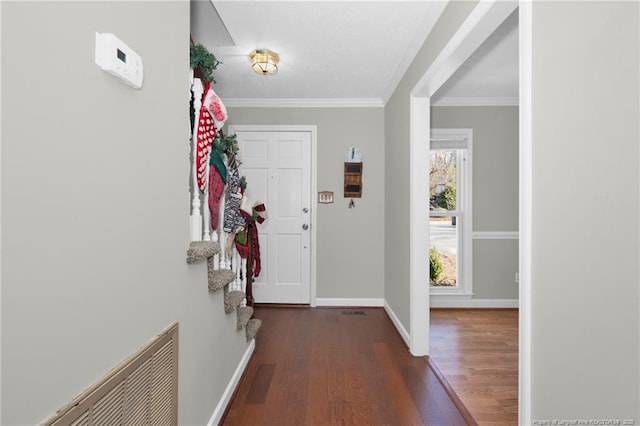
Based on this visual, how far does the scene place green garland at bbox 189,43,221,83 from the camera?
1.70m

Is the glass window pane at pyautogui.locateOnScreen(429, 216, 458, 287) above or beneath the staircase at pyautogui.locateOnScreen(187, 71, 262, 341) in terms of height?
beneath

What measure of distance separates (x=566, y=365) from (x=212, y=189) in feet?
5.78

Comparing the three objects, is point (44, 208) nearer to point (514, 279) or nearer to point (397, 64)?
point (397, 64)

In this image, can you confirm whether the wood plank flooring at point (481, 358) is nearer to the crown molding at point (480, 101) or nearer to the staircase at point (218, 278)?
the staircase at point (218, 278)

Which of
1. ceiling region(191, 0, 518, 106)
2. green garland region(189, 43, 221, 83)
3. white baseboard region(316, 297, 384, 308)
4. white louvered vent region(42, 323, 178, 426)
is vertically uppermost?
ceiling region(191, 0, 518, 106)

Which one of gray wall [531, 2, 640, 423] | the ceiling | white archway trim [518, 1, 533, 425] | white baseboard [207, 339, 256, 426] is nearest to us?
gray wall [531, 2, 640, 423]

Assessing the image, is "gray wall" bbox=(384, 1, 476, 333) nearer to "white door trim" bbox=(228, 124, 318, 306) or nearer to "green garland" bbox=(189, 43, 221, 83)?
"white door trim" bbox=(228, 124, 318, 306)

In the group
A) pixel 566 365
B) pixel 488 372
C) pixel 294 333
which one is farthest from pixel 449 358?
pixel 566 365

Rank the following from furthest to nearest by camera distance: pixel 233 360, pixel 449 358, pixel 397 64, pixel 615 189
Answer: pixel 397 64
pixel 449 358
pixel 233 360
pixel 615 189

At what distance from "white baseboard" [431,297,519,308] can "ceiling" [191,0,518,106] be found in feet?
7.83

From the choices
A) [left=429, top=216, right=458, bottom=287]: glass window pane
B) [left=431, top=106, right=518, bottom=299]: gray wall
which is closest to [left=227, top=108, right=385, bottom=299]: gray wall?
[left=429, top=216, right=458, bottom=287]: glass window pane

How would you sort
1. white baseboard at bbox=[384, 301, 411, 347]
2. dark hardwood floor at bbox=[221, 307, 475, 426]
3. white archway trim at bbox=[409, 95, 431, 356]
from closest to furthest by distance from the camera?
dark hardwood floor at bbox=[221, 307, 475, 426] → white archway trim at bbox=[409, 95, 431, 356] → white baseboard at bbox=[384, 301, 411, 347]

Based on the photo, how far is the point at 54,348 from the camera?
753 mm

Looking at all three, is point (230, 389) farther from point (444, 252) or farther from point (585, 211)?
point (444, 252)
